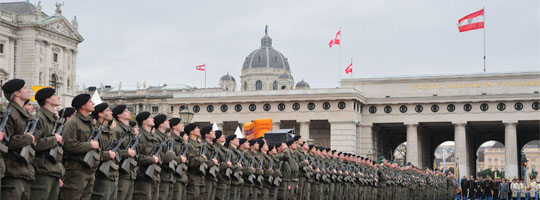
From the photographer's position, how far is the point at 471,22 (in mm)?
62906

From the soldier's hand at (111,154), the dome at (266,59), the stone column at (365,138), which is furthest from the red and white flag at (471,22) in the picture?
the dome at (266,59)

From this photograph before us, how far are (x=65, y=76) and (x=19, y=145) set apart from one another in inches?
2763

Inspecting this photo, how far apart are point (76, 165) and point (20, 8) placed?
68912mm

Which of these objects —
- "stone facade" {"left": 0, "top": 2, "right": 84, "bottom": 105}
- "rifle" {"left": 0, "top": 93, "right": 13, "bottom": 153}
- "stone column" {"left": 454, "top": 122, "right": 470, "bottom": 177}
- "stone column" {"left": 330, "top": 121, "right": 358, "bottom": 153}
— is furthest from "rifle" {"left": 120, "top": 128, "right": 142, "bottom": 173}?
"stone facade" {"left": 0, "top": 2, "right": 84, "bottom": 105}

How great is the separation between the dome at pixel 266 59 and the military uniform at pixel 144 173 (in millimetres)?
149155

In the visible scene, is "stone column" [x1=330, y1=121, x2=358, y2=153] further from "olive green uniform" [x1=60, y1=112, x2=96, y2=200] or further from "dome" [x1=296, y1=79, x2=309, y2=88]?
"dome" [x1=296, y1=79, x2=309, y2=88]

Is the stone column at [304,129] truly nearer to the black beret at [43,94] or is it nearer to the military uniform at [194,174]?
the military uniform at [194,174]

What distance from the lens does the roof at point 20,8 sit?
73.2 m

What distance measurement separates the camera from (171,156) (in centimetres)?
1267

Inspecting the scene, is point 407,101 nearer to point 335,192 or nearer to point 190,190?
point 335,192

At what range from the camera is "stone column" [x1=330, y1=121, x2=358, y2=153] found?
6450 centimetres

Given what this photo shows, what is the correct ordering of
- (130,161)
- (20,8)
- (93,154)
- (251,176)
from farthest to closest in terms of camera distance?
(20,8) < (251,176) < (130,161) < (93,154)

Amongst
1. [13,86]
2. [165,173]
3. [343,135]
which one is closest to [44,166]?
[13,86]

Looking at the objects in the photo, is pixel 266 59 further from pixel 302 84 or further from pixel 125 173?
pixel 125 173
